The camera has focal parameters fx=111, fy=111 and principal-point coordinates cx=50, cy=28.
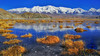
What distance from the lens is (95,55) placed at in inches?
405

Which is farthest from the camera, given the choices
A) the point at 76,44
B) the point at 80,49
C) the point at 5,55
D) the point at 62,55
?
the point at 76,44

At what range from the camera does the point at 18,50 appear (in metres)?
10.9

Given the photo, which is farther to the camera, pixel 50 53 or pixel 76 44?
pixel 76 44

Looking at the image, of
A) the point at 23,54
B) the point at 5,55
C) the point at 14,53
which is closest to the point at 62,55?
the point at 23,54

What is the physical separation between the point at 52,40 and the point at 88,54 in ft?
19.3

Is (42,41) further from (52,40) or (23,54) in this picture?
A: (23,54)

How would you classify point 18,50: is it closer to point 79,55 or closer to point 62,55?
point 62,55

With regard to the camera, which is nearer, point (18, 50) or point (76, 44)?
point (18, 50)

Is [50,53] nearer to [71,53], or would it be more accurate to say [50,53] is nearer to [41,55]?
[41,55]

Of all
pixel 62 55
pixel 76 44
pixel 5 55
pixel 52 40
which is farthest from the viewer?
pixel 52 40

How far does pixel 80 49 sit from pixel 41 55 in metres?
4.20

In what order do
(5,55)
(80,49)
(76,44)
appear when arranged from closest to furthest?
(5,55) < (80,49) < (76,44)

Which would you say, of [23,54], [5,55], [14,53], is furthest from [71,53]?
[5,55]

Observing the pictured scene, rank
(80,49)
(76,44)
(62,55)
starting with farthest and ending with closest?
(76,44), (80,49), (62,55)
